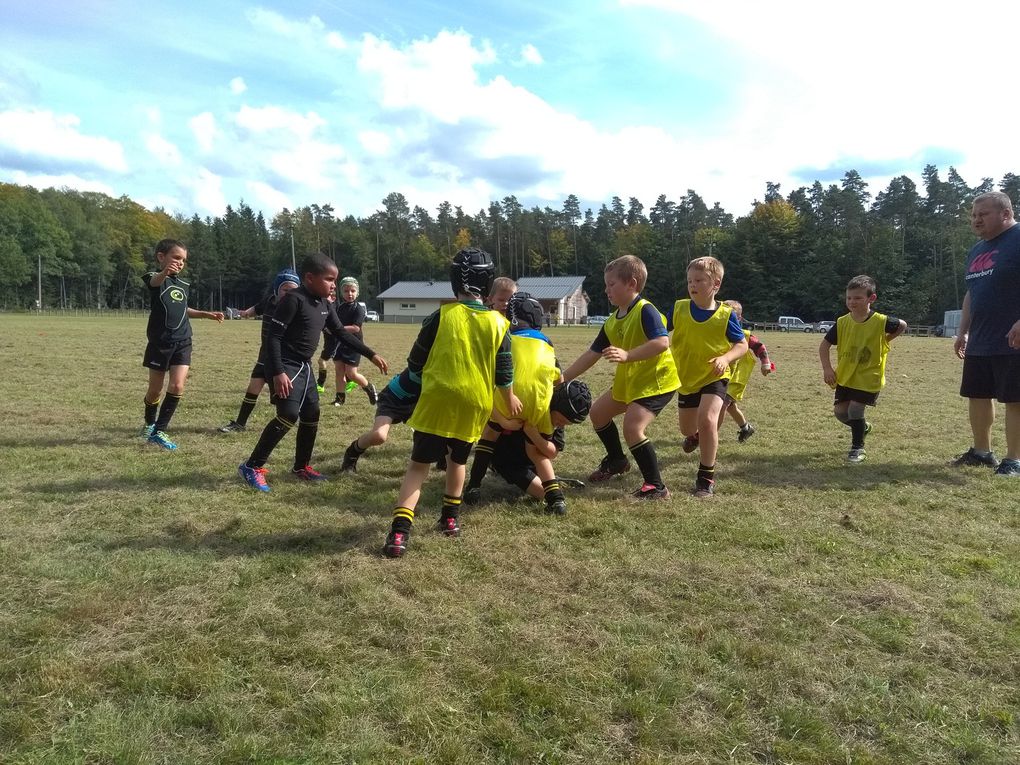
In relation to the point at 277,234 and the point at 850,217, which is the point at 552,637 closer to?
the point at 850,217

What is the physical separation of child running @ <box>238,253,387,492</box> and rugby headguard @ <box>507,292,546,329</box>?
4.02 ft

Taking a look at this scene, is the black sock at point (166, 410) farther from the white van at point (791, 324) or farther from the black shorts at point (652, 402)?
the white van at point (791, 324)

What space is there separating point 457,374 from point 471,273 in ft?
2.27

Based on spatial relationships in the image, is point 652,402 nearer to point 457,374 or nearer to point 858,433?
point 457,374

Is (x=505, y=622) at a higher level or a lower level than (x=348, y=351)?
lower

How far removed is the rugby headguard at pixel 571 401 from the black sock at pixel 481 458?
2.04ft

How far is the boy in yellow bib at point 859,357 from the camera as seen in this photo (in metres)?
7.51

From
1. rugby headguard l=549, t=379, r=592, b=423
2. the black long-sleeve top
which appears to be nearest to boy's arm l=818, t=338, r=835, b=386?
rugby headguard l=549, t=379, r=592, b=423

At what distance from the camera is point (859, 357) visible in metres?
7.64

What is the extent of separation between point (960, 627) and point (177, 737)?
11.9 ft

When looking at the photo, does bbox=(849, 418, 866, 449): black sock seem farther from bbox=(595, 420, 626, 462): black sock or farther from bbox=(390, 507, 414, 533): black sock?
bbox=(390, 507, 414, 533): black sock

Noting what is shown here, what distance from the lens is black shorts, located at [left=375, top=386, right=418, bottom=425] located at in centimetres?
583

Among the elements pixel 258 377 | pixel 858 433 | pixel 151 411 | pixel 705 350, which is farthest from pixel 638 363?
pixel 151 411

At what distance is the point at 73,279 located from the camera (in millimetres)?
94938
